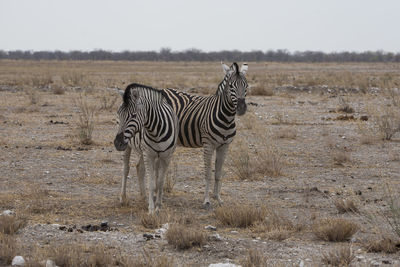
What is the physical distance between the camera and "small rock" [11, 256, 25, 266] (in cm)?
603

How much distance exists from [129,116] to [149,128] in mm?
481

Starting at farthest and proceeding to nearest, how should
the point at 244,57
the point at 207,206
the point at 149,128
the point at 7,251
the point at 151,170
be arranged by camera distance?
the point at 244,57 < the point at 207,206 < the point at 151,170 < the point at 149,128 < the point at 7,251

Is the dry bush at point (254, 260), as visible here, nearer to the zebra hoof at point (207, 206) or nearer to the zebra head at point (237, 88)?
the zebra hoof at point (207, 206)

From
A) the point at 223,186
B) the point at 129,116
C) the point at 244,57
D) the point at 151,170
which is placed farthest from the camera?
the point at 244,57

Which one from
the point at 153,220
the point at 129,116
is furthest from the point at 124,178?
the point at 129,116

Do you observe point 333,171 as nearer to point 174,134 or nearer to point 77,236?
point 174,134

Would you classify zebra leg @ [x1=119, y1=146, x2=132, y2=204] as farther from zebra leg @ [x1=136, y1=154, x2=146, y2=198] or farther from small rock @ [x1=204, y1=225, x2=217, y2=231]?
small rock @ [x1=204, y1=225, x2=217, y2=231]

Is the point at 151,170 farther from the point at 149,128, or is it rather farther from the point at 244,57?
the point at 244,57

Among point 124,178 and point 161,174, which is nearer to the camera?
point 161,174

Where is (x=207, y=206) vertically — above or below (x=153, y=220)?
below

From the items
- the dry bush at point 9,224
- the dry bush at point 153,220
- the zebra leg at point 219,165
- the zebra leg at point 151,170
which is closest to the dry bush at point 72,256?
the dry bush at point 9,224

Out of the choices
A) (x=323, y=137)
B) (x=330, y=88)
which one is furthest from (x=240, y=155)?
(x=330, y=88)

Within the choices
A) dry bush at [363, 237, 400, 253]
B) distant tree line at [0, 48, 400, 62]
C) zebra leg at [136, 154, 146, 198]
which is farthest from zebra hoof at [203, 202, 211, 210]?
distant tree line at [0, 48, 400, 62]

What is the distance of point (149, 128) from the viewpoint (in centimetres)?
807
